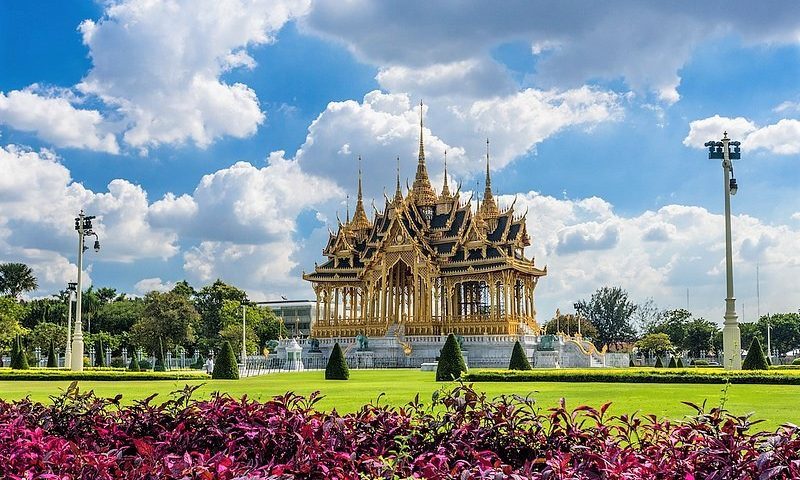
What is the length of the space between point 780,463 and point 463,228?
205 ft

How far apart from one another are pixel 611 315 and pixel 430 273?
141 feet

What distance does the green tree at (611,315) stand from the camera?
9994cm

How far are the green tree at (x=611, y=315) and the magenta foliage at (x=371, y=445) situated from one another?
3756 inches

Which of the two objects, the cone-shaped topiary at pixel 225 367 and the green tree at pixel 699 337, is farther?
the green tree at pixel 699 337

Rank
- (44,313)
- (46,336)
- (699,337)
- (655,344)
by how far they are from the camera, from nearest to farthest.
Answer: (655,344)
(46,336)
(699,337)
(44,313)

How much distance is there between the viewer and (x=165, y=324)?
71.6 m

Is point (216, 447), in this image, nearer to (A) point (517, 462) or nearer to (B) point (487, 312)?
(A) point (517, 462)

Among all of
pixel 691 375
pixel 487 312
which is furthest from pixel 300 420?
pixel 487 312

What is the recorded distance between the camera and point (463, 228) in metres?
67.7

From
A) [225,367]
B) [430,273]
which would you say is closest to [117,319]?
[430,273]

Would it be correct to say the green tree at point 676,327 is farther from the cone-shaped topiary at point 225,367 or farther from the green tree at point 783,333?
the cone-shaped topiary at point 225,367

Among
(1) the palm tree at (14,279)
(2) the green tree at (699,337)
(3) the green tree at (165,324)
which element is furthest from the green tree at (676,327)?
(1) the palm tree at (14,279)

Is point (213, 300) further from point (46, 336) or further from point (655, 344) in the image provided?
point (655, 344)

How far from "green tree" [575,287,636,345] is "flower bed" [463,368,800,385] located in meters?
72.4
